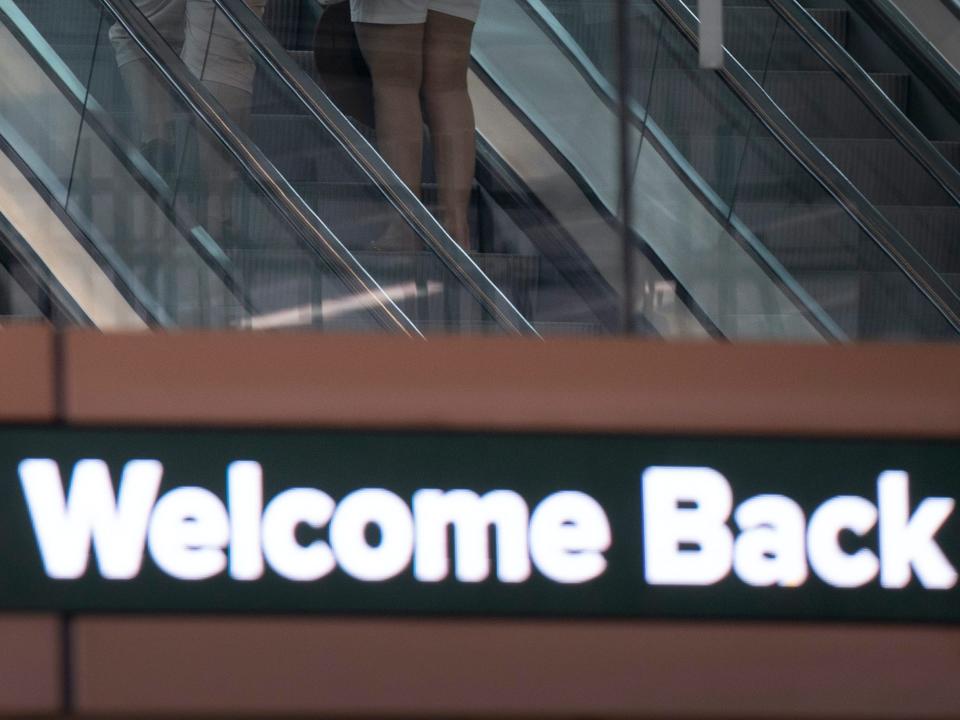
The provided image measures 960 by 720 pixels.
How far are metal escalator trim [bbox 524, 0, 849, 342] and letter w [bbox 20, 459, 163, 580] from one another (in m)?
1.19

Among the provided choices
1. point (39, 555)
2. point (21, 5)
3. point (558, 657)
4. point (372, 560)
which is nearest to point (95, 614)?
point (39, 555)

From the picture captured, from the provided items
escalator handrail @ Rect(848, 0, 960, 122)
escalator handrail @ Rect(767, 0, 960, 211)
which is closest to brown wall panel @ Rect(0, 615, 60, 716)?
escalator handrail @ Rect(767, 0, 960, 211)

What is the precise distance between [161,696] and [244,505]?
0.41m

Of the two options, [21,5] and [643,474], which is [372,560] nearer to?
[643,474]

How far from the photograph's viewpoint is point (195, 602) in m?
3.43

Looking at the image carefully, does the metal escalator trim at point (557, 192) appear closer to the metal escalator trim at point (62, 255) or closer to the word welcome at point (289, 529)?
the word welcome at point (289, 529)

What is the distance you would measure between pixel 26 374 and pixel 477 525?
92 centimetres

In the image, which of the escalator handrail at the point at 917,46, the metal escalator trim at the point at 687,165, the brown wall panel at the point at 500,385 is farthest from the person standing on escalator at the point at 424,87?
the escalator handrail at the point at 917,46

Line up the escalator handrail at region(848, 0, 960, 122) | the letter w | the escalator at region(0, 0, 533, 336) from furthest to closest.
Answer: the escalator handrail at region(848, 0, 960, 122) → the escalator at region(0, 0, 533, 336) → the letter w

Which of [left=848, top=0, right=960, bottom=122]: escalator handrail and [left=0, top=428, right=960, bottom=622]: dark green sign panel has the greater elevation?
[left=848, top=0, right=960, bottom=122]: escalator handrail

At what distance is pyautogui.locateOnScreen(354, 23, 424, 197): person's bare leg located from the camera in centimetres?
357

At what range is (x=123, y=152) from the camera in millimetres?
3551

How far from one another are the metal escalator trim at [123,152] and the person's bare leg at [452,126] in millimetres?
448

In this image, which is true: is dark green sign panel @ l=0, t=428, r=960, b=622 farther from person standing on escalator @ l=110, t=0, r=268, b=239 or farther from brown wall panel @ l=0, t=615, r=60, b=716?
person standing on escalator @ l=110, t=0, r=268, b=239
